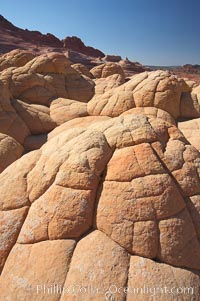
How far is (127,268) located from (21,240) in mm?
2216

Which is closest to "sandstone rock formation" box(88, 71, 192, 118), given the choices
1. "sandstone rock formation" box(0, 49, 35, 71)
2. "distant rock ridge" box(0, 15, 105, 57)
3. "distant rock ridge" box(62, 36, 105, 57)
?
"sandstone rock formation" box(0, 49, 35, 71)

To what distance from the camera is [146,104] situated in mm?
15148

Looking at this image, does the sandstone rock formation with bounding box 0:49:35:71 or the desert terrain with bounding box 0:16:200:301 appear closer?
the desert terrain with bounding box 0:16:200:301

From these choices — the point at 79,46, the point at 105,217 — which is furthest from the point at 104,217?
the point at 79,46

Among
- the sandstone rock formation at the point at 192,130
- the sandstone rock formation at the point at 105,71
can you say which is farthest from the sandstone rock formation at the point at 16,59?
the sandstone rock formation at the point at 192,130

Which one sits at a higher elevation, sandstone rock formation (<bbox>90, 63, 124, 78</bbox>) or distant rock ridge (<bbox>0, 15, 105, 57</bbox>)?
distant rock ridge (<bbox>0, 15, 105, 57</bbox>)

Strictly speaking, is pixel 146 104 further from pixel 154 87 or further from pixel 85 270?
pixel 85 270

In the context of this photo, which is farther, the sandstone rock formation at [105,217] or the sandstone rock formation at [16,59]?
the sandstone rock formation at [16,59]

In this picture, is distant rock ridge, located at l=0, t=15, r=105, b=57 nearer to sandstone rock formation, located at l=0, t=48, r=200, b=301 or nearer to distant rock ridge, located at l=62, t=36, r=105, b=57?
distant rock ridge, located at l=62, t=36, r=105, b=57

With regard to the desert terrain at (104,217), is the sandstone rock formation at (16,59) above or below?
above

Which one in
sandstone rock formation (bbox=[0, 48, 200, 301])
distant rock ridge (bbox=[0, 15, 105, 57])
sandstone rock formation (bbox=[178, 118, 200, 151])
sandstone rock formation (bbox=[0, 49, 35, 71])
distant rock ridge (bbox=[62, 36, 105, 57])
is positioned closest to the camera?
sandstone rock formation (bbox=[0, 48, 200, 301])

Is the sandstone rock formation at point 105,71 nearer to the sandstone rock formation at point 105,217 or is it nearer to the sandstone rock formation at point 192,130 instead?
the sandstone rock formation at point 192,130

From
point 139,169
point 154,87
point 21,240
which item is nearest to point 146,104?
point 154,87

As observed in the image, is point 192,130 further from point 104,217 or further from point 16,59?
point 16,59
